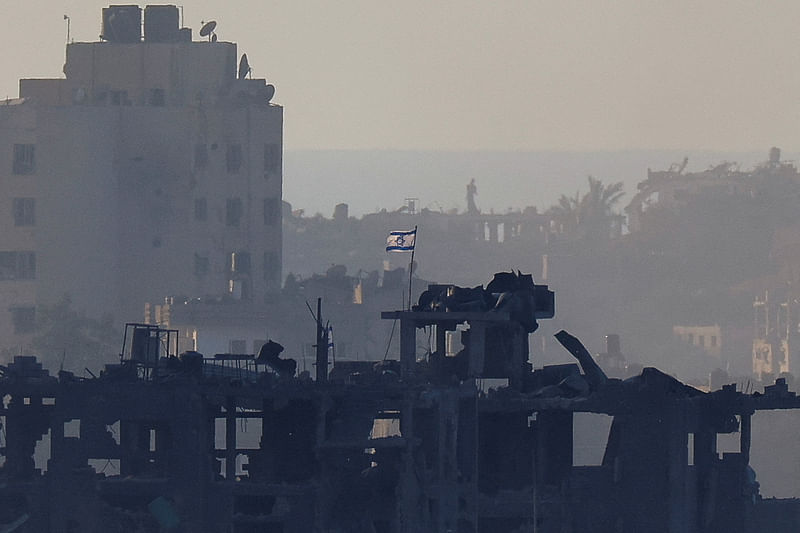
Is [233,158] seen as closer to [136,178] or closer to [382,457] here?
[136,178]

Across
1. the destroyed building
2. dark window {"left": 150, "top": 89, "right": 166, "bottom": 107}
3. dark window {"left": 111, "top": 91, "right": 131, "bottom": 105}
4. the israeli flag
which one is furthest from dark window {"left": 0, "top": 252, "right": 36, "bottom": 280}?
the destroyed building

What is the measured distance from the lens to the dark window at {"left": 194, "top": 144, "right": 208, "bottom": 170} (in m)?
162

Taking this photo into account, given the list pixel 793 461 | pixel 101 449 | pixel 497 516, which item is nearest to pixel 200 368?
pixel 101 449

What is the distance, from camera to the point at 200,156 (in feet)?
530

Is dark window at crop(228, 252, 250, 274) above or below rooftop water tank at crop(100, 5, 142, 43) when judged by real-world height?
below

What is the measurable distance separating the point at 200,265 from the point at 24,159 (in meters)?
10.5

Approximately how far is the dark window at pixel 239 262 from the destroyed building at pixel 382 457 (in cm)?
8348

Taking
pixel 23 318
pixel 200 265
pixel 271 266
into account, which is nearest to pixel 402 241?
pixel 23 318

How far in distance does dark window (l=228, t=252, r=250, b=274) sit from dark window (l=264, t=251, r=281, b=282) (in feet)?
4.03

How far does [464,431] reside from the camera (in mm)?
76188

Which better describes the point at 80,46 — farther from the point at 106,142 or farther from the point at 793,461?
the point at 793,461

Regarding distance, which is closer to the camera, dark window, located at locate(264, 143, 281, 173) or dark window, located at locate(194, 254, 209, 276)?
dark window, located at locate(264, 143, 281, 173)

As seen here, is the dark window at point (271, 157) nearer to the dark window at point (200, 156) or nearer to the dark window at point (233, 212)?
the dark window at point (233, 212)

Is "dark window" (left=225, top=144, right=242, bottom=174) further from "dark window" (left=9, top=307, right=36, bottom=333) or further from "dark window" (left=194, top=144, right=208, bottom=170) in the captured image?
"dark window" (left=9, top=307, right=36, bottom=333)
